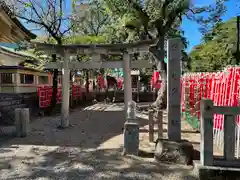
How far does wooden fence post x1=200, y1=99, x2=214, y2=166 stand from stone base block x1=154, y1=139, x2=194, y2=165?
642mm

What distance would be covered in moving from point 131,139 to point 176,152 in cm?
92

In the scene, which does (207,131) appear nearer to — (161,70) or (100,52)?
(100,52)

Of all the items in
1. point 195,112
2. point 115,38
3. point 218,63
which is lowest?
point 195,112

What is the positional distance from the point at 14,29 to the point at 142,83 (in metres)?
20.7

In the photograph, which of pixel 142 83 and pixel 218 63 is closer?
pixel 218 63

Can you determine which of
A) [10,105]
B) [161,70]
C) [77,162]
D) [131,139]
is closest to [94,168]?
[77,162]

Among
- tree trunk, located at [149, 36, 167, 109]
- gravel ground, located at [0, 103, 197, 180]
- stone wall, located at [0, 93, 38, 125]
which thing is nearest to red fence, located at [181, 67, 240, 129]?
gravel ground, located at [0, 103, 197, 180]

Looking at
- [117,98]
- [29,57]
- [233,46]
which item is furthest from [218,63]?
[29,57]

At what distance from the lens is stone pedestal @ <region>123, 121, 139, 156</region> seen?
15.5 feet

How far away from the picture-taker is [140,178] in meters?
3.66

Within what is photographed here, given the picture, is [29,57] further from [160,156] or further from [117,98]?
[160,156]

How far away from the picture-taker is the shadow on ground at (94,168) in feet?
12.3

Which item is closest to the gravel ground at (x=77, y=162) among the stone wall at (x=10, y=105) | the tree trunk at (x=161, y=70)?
the stone wall at (x=10, y=105)

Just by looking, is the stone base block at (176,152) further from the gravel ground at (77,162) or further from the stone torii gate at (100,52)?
the stone torii gate at (100,52)
